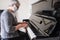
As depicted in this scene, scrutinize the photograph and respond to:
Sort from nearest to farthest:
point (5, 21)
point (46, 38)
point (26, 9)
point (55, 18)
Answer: point (46, 38)
point (55, 18)
point (5, 21)
point (26, 9)

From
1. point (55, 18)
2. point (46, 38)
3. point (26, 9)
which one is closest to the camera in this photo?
point (46, 38)

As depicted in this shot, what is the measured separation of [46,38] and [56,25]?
17 cm

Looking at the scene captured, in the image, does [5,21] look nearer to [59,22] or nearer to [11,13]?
[11,13]

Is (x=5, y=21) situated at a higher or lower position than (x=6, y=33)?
higher

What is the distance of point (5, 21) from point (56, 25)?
39.2 inches

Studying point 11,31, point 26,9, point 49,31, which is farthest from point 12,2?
point 26,9

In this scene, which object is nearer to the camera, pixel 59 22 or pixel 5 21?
pixel 59 22

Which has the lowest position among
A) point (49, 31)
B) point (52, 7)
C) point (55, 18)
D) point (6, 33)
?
point (6, 33)

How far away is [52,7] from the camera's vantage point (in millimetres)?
1504

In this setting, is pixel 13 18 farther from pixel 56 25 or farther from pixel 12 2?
pixel 56 25

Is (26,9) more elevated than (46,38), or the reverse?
(26,9)

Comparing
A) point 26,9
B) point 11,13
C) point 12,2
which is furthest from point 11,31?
point 26,9

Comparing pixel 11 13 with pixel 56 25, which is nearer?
pixel 56 25

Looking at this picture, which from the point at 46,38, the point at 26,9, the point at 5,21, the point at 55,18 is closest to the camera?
the point at 46,38
